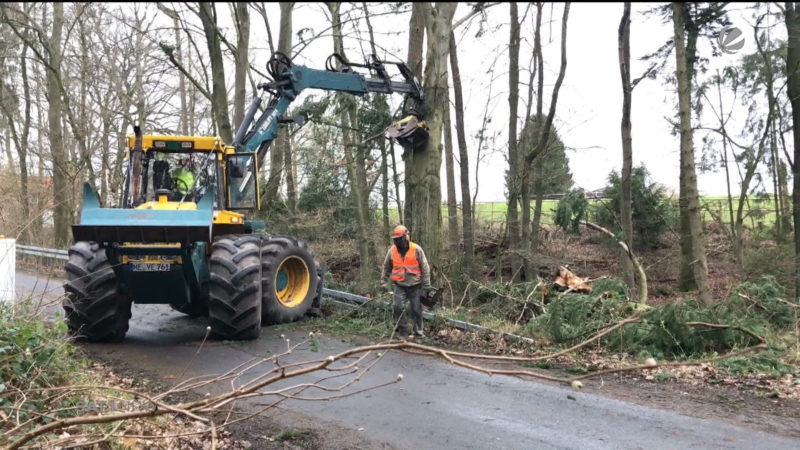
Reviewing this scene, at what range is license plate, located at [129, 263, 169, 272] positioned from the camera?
28.1 feet

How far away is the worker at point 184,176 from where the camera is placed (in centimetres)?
1003

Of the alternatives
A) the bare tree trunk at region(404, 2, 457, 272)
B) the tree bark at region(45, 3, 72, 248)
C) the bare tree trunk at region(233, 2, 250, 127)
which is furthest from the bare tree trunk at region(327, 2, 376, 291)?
the tree bark at region(45, 3, 72, 248)

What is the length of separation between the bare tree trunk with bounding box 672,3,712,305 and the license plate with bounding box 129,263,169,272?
10.6 metres

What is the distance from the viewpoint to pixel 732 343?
27.9 ft

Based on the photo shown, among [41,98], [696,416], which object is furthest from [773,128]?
[41,98]

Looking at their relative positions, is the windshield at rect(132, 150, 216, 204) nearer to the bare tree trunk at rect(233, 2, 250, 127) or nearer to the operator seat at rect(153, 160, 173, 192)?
the operator seat at rect(153, 160, 173, 192)

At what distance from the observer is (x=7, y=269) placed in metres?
7.88

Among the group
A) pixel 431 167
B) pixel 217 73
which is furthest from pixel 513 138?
pixel 217 73

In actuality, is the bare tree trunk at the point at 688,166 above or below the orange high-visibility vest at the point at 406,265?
above

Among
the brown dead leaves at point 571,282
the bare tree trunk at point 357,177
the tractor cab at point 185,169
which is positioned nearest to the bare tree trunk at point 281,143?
the bare tree trunk at point 357,177

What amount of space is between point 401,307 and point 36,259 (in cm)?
1311

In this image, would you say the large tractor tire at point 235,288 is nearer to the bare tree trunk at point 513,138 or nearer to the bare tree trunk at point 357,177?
the bare tree trunk at point 357,177

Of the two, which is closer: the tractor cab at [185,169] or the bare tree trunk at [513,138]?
the tractor cab at [185,169]

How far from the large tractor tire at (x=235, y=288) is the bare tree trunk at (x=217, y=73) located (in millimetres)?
7425
